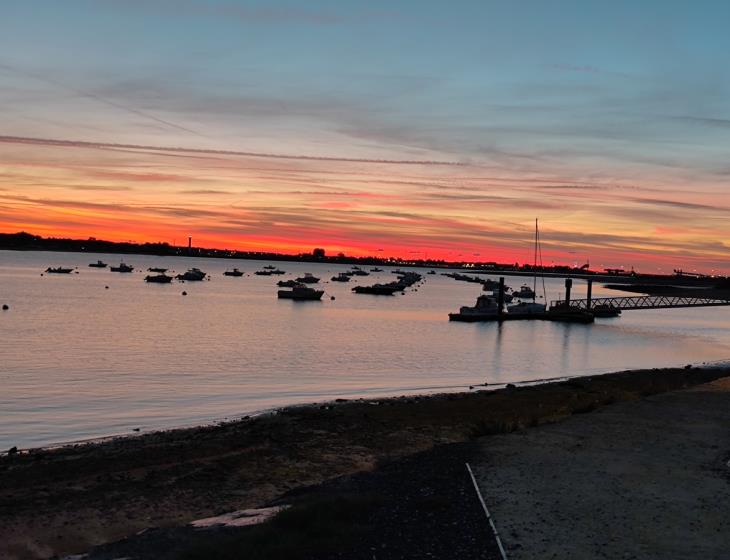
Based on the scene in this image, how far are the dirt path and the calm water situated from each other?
13595 millimetres

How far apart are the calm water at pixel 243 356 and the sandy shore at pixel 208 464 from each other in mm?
→ 4070

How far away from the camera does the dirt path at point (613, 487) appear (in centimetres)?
974

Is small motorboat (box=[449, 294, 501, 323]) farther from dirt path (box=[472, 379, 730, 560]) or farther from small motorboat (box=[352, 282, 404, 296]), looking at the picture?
dirt path (box=[472, 379, 730, 560])

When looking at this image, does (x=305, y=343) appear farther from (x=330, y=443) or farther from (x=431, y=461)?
(x=431, y=461)

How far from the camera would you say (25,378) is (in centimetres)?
3309

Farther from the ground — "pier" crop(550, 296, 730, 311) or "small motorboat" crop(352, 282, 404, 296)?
"pier" crop(550, 296, 730, 311)

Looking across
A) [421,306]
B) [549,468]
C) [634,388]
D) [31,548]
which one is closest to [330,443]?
[549,468]

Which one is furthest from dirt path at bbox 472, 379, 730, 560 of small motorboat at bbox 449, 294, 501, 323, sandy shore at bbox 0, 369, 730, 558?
small motorboat at bbox 449, 294, 501, 323

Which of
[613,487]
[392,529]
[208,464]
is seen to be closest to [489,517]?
[392,529]

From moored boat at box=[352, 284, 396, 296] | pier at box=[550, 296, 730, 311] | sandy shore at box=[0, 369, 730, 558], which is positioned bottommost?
sandy shore at box=[0, 369, 730, 558]

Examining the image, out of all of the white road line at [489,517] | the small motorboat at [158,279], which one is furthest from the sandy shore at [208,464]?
the small motorboat at [158,279]

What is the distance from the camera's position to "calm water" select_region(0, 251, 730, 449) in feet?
89.3

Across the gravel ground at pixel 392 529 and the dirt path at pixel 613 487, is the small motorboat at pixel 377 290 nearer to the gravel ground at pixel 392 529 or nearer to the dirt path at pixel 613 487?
the dirt path at pixel 613 487

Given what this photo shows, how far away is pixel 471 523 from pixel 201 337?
47.8 m
